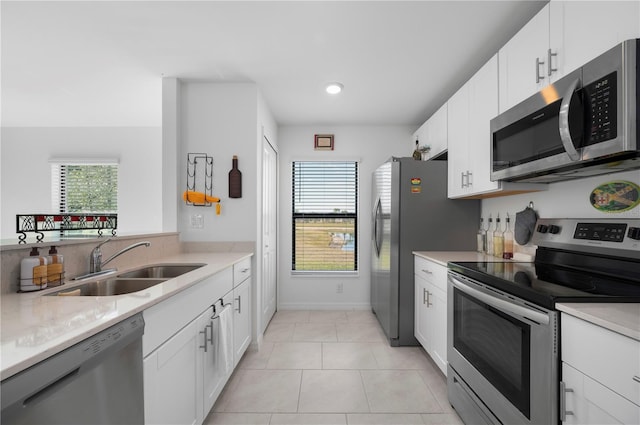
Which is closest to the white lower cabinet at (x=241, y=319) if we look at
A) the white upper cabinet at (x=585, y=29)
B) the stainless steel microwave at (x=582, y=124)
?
the stainless steel microwave at (x=582, y=124)

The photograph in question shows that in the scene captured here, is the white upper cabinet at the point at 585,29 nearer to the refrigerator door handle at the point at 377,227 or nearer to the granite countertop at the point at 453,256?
the granite countertop at the point at 453,256

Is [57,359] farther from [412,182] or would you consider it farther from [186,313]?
[412,182]

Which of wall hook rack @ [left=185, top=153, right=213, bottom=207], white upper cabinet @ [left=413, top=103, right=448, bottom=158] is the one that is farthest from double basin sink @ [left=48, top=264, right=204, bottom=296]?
white upper cabinet @ [left=413, top=103, right=448, bottom=158]

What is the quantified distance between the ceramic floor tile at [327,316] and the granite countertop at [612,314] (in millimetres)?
2742

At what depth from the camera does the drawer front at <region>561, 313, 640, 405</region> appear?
2.82 ft

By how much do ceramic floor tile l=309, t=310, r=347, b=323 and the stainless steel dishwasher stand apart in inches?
104

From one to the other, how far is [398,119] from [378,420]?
3223 millimetres

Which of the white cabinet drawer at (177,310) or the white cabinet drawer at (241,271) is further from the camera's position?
the white cabinet drawer at (241,271)

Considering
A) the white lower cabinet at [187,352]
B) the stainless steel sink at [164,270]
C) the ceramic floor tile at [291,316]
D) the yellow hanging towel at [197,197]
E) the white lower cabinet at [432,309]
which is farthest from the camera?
the ceramic floor tile at [291,316]

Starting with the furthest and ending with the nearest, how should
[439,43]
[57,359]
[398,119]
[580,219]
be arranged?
[398,119]
[439,43]
[580,219]
[57,359]

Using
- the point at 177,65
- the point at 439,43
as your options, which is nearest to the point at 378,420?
the point at 439,43

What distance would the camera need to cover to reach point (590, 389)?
1.00 metres

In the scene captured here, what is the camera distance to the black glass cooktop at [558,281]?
3.74 feet

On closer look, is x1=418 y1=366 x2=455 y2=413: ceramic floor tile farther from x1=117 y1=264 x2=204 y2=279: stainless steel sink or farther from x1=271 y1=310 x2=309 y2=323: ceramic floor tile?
x1=117 y1=264 x2=204 y2=279: stainless steel sink
